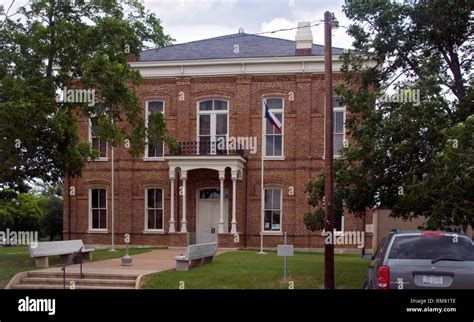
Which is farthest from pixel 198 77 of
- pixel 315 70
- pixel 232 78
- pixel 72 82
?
pixel 72 82

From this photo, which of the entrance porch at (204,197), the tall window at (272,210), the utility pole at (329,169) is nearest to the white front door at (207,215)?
the entrance porch at (204,197)

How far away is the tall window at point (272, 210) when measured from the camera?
2645 centimetres

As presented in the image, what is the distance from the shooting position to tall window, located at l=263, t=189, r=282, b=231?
26453 millimetres

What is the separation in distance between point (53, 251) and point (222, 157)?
34.4 feet

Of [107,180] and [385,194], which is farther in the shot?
[107,180]

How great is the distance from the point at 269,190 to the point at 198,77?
6311 millimetres

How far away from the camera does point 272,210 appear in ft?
86.9

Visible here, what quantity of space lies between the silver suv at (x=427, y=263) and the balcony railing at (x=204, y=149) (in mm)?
17935

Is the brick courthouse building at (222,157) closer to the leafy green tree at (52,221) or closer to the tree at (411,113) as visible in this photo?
the leafy green tree at (52,221)

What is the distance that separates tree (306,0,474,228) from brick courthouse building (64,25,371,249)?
10190mm

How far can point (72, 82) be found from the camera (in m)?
15.5

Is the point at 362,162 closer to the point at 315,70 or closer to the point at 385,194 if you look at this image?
the point at 385,194

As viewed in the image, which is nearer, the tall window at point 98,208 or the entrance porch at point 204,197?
the entrance porch at point 204,197

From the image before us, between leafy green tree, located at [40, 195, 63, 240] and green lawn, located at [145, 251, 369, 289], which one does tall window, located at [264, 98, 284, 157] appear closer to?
green lawn, located at [145, 251, 369, 289]
